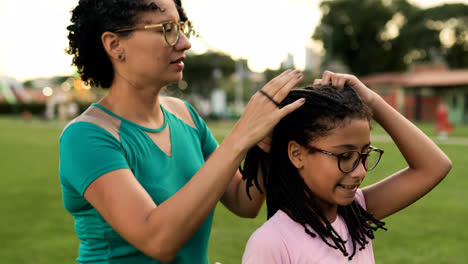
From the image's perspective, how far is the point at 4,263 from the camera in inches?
206

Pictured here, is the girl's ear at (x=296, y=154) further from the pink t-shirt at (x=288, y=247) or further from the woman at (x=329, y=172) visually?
the pink t-shirt at (x=288, y=247)

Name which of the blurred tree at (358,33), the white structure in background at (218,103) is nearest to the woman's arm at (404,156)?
the white structure in background at (218,103)

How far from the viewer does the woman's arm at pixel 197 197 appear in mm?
1656

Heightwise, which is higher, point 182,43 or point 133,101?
point 182,43

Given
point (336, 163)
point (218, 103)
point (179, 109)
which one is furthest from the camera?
point (218, 103)

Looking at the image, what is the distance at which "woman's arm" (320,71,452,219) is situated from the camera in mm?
2182

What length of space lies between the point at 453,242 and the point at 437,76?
138 feet

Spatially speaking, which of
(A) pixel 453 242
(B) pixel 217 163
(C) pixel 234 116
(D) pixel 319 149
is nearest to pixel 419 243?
(A) pixel 453 242

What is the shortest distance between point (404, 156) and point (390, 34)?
211 ft

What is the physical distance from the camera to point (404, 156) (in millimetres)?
2279

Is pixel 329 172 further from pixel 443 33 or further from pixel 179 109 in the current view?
pixel 443 33

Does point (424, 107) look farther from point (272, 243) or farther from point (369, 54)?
point (272, 243)

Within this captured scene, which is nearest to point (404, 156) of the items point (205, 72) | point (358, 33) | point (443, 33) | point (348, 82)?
point (348, 82)

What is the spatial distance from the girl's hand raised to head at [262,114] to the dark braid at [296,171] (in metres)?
0.30
